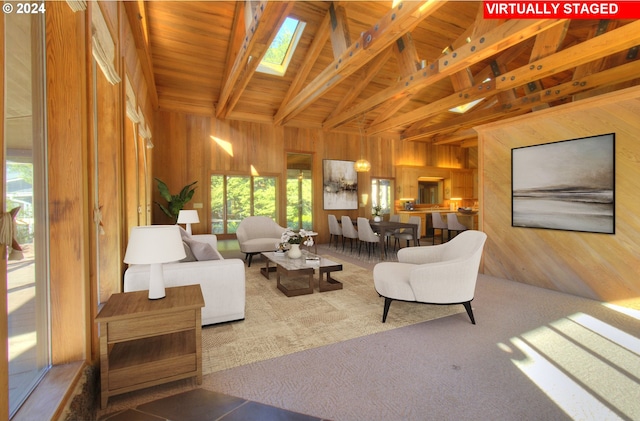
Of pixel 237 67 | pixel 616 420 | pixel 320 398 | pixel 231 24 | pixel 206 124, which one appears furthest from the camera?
pixel 206 124

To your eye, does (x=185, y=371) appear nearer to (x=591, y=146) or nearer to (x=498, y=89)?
(x=591, y=146)

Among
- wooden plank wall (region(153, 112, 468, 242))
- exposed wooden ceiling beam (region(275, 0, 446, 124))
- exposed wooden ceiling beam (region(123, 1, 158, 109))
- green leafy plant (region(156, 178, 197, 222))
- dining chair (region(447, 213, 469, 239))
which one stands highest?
exposed wooden ceiling beam (region(123, 1, 158, 109))

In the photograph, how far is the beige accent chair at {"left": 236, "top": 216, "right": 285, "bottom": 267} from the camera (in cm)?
550

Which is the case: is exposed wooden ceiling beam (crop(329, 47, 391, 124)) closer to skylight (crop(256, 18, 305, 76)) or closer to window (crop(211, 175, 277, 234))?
skylight (crop(256, 18, 305, 76))

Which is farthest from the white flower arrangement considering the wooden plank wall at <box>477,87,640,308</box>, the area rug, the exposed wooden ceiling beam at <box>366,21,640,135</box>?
the exposed wooden ceiling beam at <box>366,21,640,135</box>

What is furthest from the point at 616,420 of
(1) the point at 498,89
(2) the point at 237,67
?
(2) the point at 237,67

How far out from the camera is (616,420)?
1648mm

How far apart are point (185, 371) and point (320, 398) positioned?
916mm

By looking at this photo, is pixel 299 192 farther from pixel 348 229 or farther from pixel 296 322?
pixel 296 322

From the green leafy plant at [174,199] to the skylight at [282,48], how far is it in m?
3.23

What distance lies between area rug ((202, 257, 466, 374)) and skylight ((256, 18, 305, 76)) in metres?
4.99

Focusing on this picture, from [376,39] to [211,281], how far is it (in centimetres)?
355

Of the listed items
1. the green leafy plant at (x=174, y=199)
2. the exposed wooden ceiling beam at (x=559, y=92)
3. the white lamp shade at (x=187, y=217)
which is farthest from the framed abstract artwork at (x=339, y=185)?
the white lamp shade at (x=187, y=217)

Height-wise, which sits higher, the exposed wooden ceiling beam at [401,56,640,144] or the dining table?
the exposed wooden ceiling beam at [401,56,640,144]
